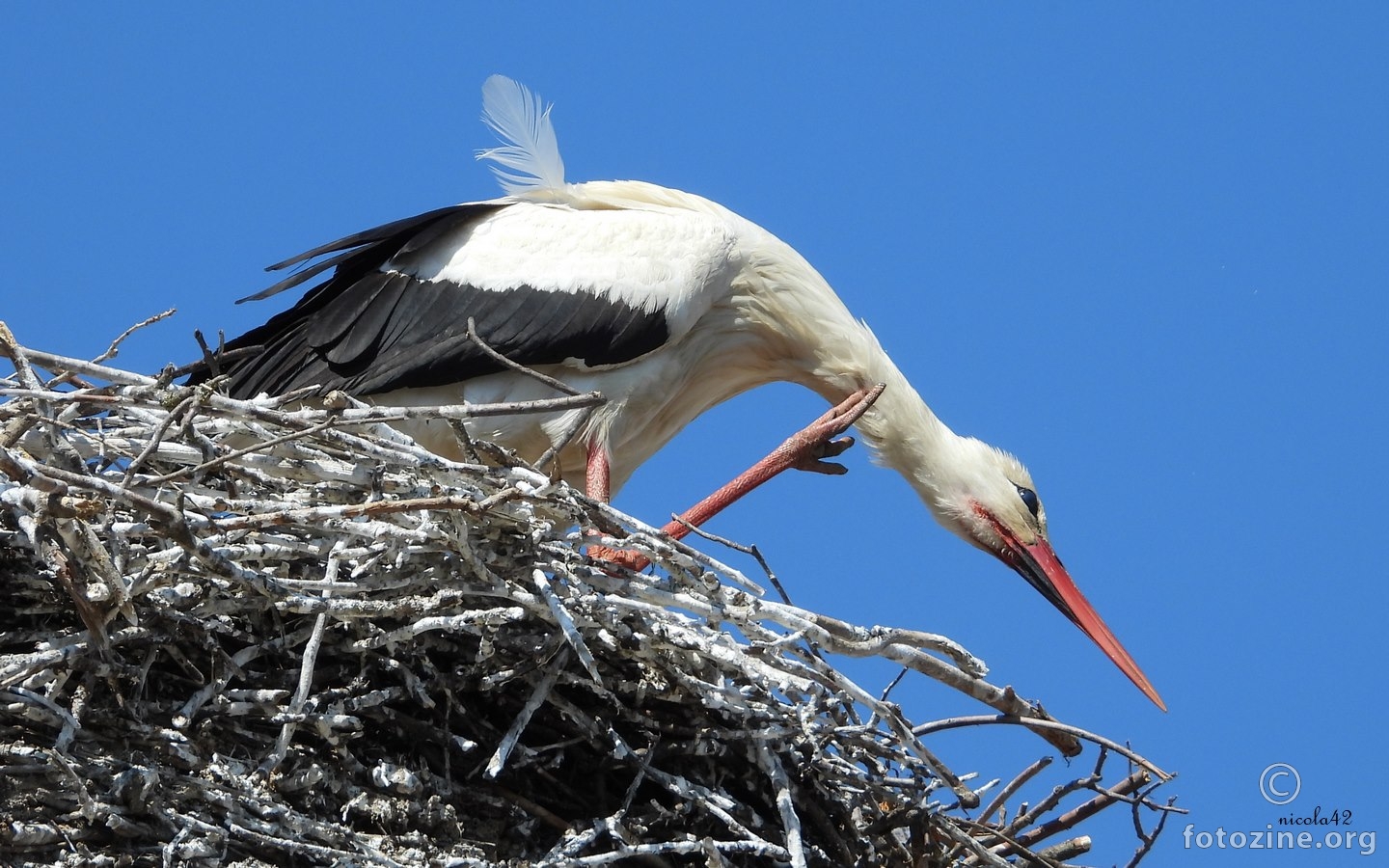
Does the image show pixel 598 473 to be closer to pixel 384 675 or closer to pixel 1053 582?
pixel 384 675

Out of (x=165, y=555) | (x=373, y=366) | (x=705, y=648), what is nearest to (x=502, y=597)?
(x=705, y=648)

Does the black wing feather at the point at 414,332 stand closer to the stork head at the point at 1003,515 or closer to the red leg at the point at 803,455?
the red leg at the point at 803,455

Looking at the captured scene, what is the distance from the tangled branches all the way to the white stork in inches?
34.0

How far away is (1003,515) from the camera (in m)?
5.09

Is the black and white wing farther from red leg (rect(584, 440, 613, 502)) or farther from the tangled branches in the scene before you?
the tangled branches

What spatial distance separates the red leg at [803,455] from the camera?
4.48 m

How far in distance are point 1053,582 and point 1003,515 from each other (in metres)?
0.25

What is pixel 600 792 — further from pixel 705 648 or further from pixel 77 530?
pixel 77 530

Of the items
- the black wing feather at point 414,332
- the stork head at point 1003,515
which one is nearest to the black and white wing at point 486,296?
the black wing feather at point 414,332

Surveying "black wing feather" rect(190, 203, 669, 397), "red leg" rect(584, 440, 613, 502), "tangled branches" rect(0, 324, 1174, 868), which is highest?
"black wing feather" rect(190, 203, 669, 397)

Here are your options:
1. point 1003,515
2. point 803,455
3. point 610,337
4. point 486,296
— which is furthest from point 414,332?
point 1003,515

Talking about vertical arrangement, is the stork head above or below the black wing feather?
above

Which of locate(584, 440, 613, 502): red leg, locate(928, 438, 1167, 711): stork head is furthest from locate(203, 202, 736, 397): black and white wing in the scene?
locate(928, 438, 1167, 711): stork head

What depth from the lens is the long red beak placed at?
498 centimetres
